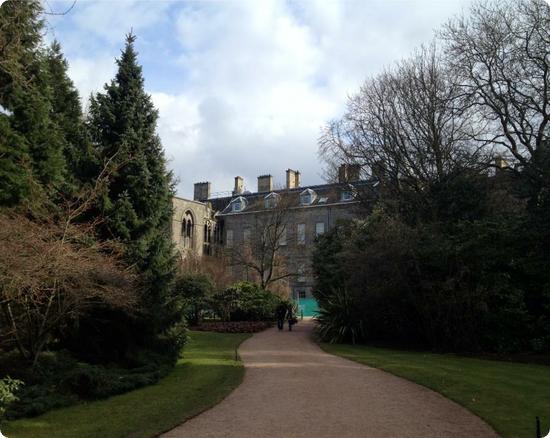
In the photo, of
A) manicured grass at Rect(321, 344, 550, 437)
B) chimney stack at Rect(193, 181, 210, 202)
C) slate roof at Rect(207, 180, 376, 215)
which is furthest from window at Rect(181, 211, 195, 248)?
manicured grass at Rect(321, 344, 550, 437)

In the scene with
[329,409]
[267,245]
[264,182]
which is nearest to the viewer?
[329,409]

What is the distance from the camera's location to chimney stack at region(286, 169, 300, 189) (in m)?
65.2

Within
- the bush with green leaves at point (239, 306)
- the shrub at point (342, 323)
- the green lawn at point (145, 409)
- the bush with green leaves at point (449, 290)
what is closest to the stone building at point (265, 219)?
the bush with green leaves at point (239, 306)

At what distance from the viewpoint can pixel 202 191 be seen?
73.1 m

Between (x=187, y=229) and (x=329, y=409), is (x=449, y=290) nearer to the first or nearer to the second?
(x=329, y=409)

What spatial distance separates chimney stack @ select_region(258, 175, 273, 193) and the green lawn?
171 ft

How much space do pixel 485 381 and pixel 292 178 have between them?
5464 centimetres

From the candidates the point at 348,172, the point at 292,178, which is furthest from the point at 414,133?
the point at 292,178

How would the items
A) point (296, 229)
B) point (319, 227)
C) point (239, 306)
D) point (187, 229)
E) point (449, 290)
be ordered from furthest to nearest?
point (319, 227), point (187, 229), point (296, 229), point (239, 306), point (449, 290)

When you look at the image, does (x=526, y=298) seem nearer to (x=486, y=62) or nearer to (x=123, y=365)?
(x=486, y=62)

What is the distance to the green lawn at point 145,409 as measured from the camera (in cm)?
870

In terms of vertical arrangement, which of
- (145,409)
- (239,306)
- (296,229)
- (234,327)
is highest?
(296,229)

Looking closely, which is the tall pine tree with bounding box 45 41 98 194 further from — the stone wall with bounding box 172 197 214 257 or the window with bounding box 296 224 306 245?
the window with bounding box 296 224 306 245

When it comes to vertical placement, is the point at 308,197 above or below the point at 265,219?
above
